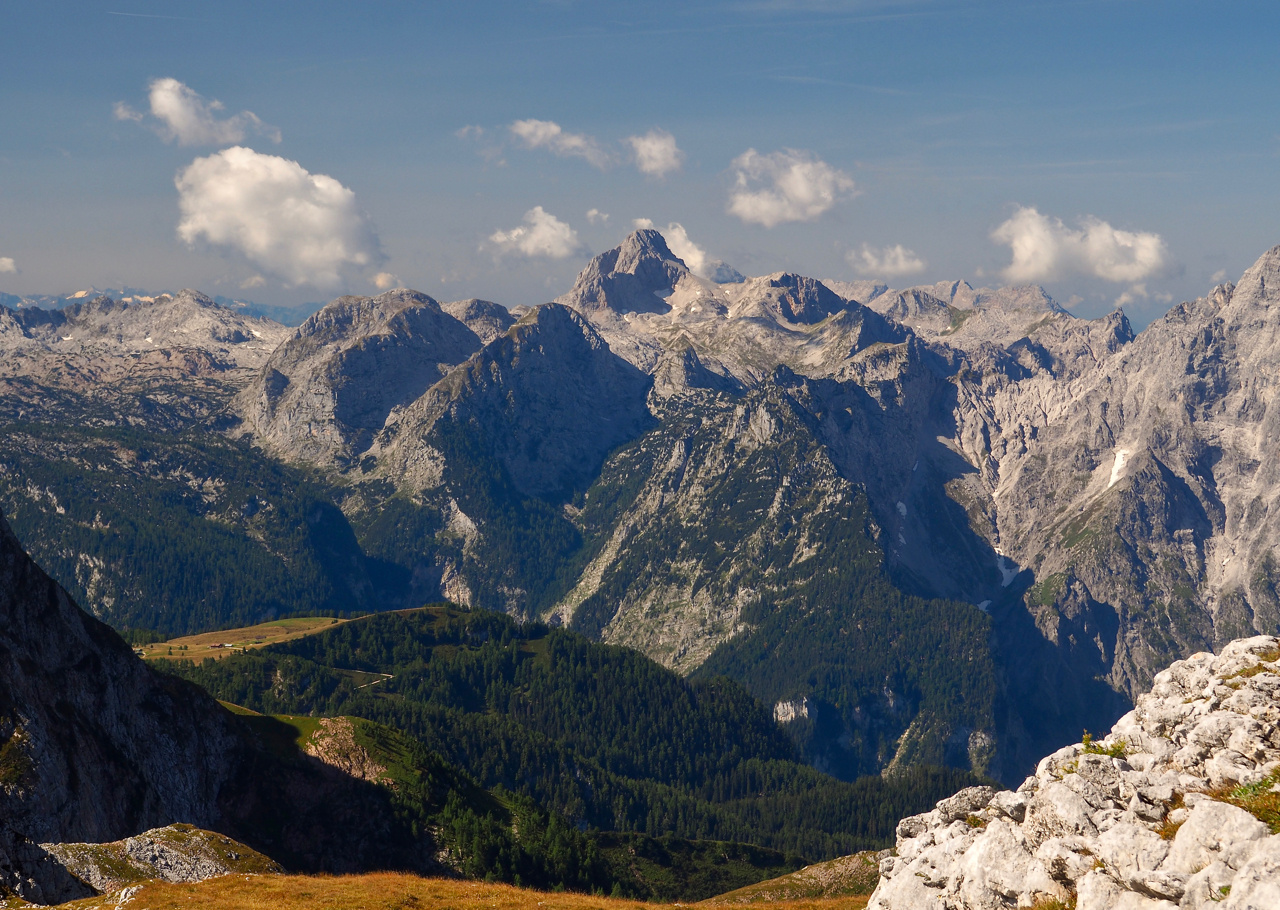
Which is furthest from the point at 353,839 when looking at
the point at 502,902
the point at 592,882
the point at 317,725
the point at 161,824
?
the point at 502,902

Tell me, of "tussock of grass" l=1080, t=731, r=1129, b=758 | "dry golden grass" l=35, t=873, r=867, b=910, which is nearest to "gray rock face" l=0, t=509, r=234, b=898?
"dry golden grass" l=35, t=873, r=867, b=910

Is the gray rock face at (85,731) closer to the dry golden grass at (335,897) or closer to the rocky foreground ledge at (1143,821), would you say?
the dry golden grass at (335,897)

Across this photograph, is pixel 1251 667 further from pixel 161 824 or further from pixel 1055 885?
pixel 161 824

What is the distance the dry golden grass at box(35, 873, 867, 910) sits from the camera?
59625 mm

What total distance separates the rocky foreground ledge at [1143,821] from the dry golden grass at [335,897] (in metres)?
25.0

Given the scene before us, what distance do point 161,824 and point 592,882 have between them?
290 feet

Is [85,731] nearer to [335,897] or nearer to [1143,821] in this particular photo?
[335,897]

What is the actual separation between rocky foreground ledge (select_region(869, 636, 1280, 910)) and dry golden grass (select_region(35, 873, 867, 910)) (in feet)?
81.9

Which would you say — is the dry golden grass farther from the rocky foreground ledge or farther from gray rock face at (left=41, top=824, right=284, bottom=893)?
the rocky foreground ledge

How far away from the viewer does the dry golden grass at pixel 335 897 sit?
59.6m

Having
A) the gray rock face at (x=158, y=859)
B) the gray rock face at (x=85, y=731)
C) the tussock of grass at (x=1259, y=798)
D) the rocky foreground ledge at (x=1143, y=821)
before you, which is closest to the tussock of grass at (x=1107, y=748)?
the rocky foreground ledge at (x=1143, y=821)

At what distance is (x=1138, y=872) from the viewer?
3641 cm

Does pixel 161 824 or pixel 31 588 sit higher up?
pixel 31 588

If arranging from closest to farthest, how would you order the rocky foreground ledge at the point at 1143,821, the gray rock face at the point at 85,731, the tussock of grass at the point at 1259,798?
1. the rocky foreground ledge at the point at 1143,821
2. the tussock of grass at the point at 1259,798
3. the gray rock face at the point at 85,731
